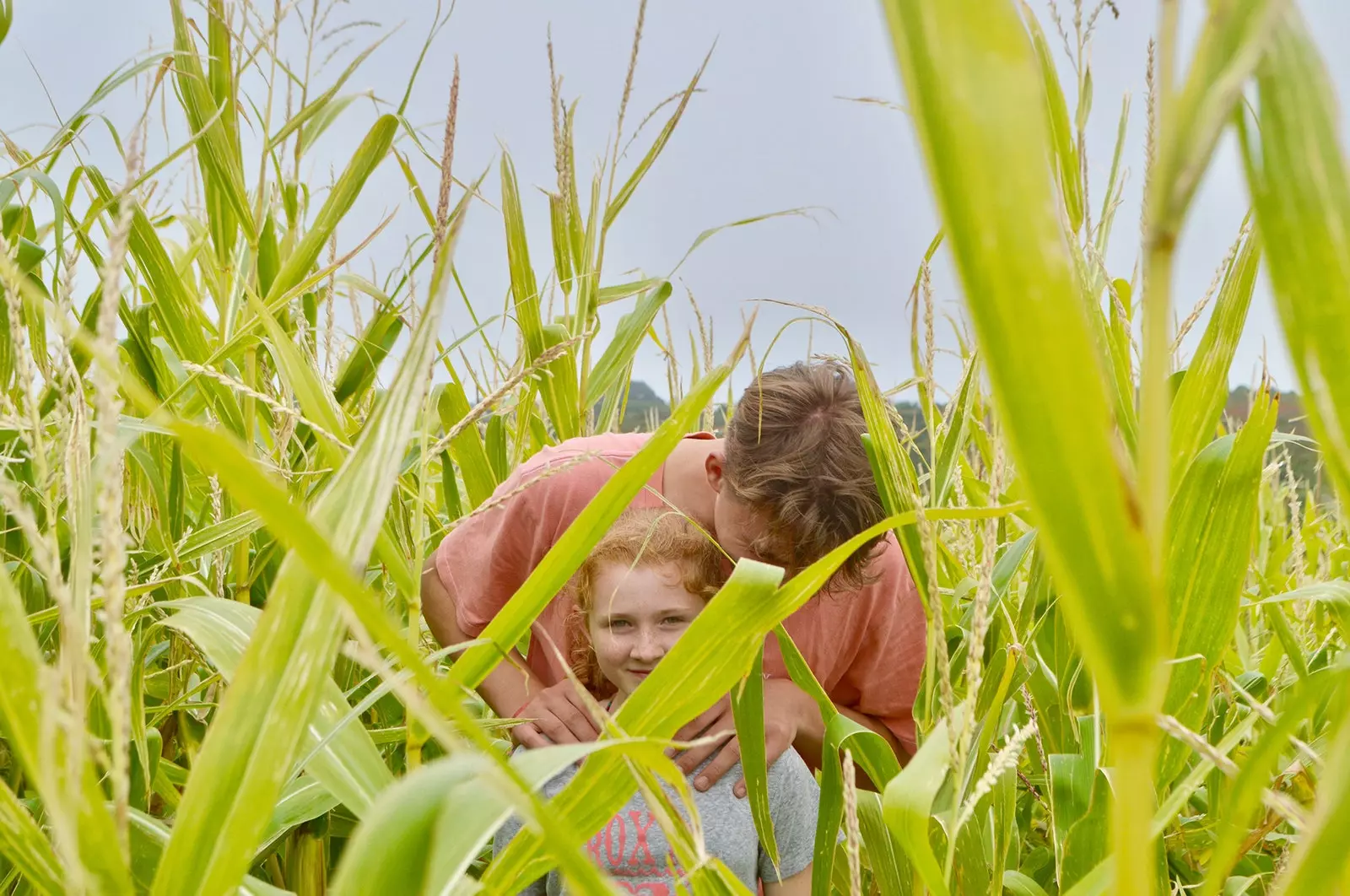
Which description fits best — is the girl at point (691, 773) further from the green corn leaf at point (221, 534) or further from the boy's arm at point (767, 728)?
the green corn leaf at point (221, 534)

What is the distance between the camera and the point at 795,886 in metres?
1.16

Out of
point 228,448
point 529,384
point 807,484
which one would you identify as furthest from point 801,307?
point 529,384

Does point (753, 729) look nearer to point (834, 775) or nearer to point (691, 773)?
point (834, 775)

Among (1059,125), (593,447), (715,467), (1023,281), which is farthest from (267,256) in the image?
(1023,281)

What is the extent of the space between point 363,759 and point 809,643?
0.99 metres

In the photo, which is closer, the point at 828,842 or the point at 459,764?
the point at 459,764

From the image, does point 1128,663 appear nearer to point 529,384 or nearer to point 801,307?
point 801,307

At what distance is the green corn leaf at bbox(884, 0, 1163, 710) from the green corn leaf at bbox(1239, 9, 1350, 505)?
0.21 feet

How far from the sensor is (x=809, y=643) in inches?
53.9

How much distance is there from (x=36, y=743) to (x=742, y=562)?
0.26 m

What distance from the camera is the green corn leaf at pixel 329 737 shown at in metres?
0.43

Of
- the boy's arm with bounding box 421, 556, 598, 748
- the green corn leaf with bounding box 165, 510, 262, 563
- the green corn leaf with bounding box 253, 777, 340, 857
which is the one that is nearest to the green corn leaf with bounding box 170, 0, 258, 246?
the green corn leaf with bounding box 165, 510, 262, 563

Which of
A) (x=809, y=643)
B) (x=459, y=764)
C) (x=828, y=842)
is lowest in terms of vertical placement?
(x=809, y=643)

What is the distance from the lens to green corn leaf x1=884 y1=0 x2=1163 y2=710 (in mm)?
178
